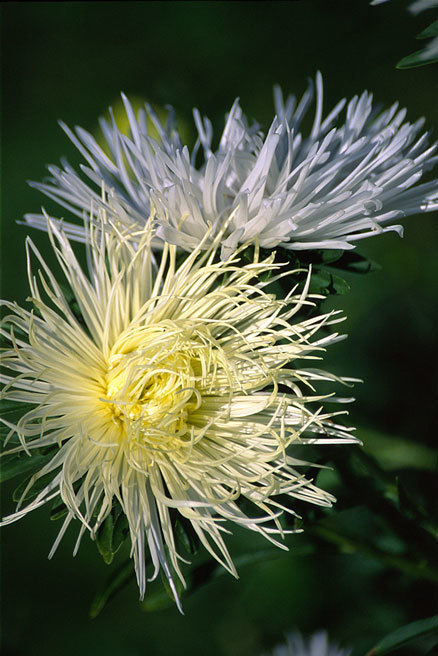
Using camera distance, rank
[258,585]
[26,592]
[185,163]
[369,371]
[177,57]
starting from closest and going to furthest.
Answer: [185,163] < [369,371] < [258,585] < [26,592] < [177,57]

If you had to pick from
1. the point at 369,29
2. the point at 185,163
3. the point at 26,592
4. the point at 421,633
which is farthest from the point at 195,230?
the point at 26,592

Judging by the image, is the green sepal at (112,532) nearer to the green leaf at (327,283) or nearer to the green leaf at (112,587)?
the green leaf at (112,587)

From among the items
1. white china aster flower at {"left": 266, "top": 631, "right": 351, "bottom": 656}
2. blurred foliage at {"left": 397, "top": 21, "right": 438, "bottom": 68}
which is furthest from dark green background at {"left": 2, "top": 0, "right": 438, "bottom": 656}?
blurred foliage at {"left": 397, "top": 21, "right": 438, "bottom": 68}

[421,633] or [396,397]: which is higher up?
[396,397]

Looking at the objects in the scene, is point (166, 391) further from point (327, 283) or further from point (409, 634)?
point (409, 634)

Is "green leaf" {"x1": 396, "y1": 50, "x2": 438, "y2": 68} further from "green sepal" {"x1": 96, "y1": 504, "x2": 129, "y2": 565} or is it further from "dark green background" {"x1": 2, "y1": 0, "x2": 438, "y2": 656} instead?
"green sepal" {"x1": 96, "y1": 504, "x2": 129, "y2": 565}

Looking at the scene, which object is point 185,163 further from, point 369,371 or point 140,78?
point 140,78

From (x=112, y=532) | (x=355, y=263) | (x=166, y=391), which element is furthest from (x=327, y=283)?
(x=112, y=532)
